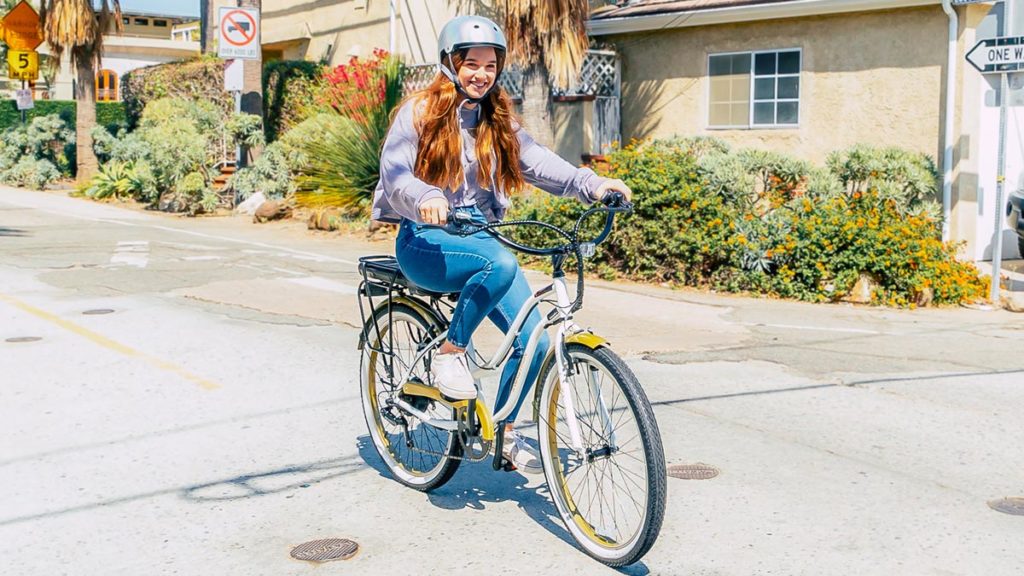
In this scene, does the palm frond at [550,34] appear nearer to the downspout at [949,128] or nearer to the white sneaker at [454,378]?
the downspout at [949,128]

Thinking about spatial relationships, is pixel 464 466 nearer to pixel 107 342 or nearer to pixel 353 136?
pixel 107 342

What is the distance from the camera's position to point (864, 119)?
1591 centimetres

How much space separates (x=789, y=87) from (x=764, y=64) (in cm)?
54

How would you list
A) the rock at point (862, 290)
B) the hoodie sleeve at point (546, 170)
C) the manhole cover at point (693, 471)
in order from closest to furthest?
1. the hoodie sleeve at point (546, 170)
2. the manhole cover at point (693, 471)
3. the rock at point (862, 290)

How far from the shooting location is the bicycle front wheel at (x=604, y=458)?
3975mm

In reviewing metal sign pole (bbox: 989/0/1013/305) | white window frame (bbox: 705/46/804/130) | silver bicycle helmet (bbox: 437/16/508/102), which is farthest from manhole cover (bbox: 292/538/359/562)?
white window frame (bbox: 705/46/804/130)

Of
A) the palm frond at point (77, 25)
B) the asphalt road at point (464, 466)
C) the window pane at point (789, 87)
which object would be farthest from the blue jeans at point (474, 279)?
the palm frond at point (77, 25)

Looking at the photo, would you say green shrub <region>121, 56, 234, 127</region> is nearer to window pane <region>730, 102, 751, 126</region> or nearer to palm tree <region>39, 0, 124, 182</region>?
palm tree <region>39, 0, 124, 182</region>

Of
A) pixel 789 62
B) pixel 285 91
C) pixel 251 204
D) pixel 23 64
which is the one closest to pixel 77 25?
pixel 285 91

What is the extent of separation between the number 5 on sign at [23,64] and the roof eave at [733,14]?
62.1ft

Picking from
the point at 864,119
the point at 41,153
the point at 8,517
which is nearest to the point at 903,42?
the point at 864,119

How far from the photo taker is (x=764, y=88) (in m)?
17.1

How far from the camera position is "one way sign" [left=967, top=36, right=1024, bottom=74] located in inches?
447

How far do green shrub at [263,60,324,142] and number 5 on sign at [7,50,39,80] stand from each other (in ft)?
33.8
